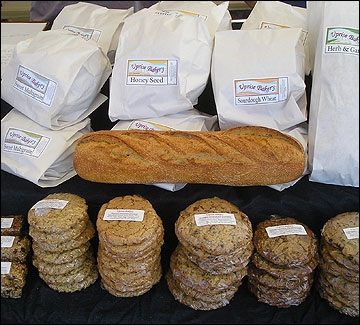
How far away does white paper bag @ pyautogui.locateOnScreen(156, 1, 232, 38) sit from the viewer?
166 cm

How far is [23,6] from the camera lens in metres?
1.62

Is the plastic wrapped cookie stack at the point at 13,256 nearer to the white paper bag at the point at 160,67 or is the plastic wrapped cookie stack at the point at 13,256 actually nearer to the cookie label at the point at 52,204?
the cookie label at the point at 52,204

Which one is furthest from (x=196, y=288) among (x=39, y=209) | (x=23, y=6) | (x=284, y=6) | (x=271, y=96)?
(x=23, y=6)

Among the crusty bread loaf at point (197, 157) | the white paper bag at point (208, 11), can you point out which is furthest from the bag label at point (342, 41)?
the white paper bag at point (208, 11)

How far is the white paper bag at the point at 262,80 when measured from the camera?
4.67 ft

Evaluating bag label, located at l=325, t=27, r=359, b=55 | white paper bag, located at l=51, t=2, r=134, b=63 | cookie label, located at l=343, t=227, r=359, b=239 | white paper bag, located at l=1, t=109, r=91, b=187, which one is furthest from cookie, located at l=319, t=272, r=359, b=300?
white paper bag, located at l=51, t=2, r=134, b=63

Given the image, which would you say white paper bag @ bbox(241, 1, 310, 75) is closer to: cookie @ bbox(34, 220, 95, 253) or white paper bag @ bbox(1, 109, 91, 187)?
white paper bag @ bbox(1, 109, 91, 187)

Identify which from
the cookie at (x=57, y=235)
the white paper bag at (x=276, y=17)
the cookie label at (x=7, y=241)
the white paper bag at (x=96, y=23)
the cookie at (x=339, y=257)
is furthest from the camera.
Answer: the white paper bag at (x=96, y=23)

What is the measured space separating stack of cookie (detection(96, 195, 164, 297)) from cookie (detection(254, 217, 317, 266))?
34 centimetres

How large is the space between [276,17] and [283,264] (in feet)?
3.30

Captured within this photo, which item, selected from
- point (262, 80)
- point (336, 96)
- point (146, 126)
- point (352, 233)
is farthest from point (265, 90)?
point (352, 233)

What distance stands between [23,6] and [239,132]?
1.03 meters

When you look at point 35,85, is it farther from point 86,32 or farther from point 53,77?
point 86,32

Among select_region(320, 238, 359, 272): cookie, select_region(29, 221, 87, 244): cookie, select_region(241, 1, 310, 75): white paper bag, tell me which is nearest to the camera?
select_region(320, 238, 359, 272): cookie
